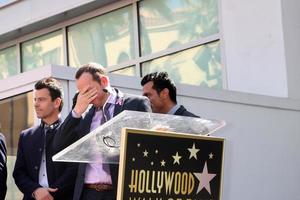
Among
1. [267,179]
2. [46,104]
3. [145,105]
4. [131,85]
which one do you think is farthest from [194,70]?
[145,105]

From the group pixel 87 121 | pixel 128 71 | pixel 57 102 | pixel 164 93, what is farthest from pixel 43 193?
pixel 128 71

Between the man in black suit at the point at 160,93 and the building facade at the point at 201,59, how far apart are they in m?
1.15

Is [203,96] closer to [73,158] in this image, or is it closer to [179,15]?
[179,15]

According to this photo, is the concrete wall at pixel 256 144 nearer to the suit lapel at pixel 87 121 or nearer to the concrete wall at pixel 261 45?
the concrete wall at pixel 261 45

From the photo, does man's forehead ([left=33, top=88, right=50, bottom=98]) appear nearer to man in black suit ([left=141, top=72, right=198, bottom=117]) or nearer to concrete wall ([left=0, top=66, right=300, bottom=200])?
man in black suit ([left=141, top=72, right=198, bottom=117])

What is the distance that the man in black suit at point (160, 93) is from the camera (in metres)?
5.00

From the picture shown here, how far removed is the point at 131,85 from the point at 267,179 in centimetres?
212

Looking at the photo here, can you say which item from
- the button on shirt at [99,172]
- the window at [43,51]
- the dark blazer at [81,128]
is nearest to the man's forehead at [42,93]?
the dark blazer at [81,128]

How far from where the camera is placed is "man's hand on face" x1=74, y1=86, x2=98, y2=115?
3654 mm

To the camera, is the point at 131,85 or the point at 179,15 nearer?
the point at 131,85

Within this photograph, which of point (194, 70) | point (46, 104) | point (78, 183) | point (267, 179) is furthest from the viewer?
point (194, 70)

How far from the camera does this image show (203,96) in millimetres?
7156

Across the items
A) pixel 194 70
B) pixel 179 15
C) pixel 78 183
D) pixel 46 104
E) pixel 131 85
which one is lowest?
pixel 78 183

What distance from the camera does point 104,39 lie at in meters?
11.1
